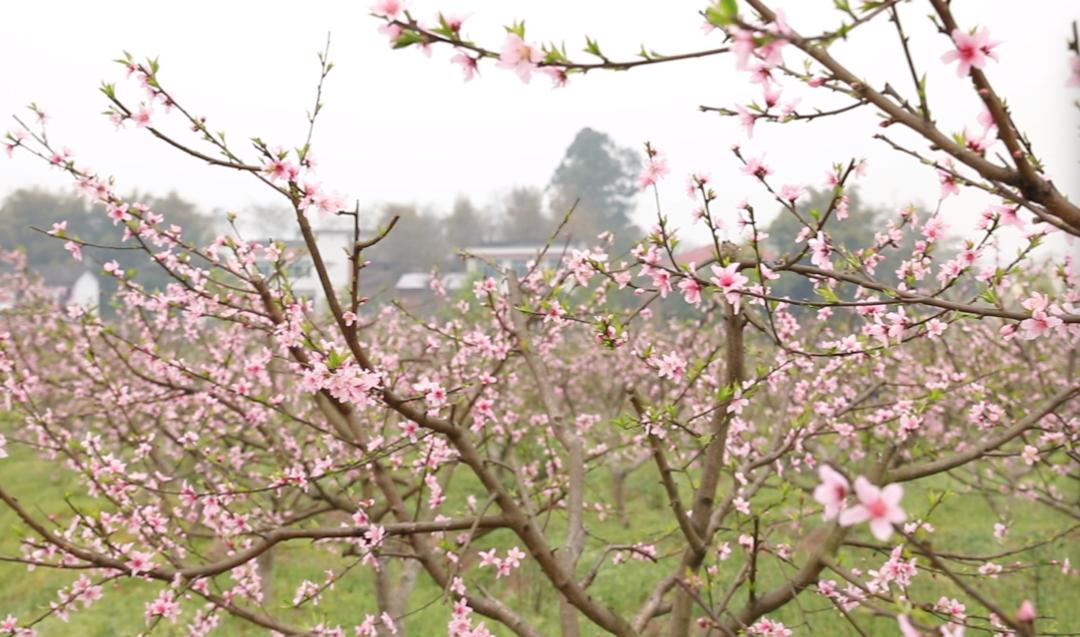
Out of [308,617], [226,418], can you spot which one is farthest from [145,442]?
[308,617]

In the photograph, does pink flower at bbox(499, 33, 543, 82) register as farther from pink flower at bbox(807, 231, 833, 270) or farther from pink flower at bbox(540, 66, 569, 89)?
pink flower at bbox(807, 231, 833, 270)

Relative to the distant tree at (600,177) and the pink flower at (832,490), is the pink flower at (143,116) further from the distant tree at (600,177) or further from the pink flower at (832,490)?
the distant tree at (600,177)

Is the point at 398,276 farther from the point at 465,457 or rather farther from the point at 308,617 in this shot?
the point at 465,457

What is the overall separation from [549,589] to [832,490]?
23.2 feet

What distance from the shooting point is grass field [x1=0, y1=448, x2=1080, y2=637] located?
21.7 ft

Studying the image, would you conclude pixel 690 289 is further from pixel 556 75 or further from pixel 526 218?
pixel 526 218

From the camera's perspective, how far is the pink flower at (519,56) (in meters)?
1.72

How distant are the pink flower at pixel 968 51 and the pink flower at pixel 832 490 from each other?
1.08 metres

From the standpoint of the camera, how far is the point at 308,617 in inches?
295

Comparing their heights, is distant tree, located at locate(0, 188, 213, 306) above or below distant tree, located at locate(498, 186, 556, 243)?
below

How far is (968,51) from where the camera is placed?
166 cm

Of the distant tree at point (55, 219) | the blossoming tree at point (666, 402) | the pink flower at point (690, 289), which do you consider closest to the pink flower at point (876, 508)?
the blossoming tree at point (666, 402)

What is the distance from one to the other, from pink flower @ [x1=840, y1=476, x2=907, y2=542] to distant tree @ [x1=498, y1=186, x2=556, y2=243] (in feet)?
196

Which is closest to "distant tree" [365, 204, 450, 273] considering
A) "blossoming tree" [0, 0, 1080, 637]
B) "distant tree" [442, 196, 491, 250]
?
"distant tree" [442, 196, 491, 250]
